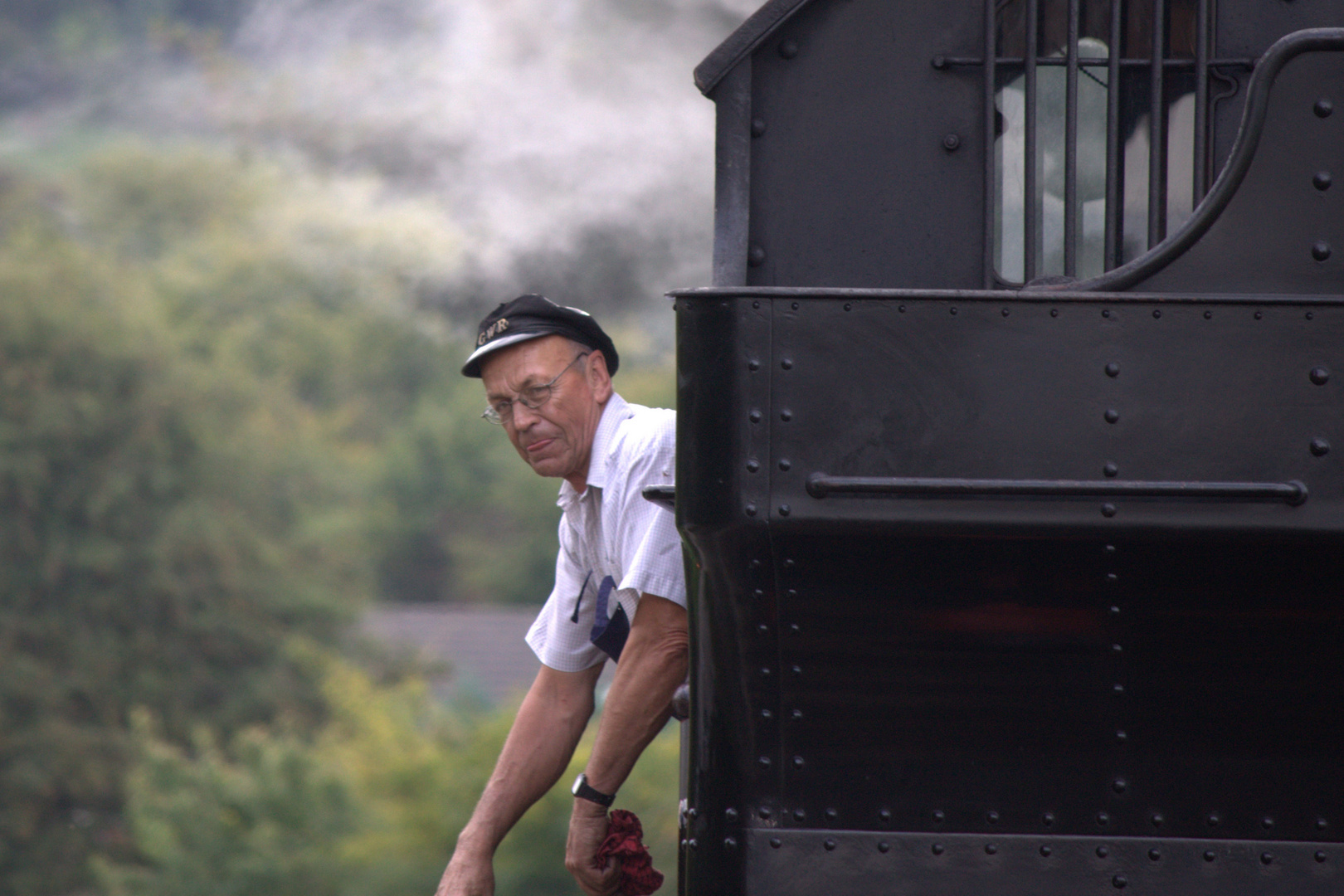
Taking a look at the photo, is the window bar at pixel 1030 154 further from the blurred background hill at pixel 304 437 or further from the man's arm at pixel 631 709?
the blurred background hill at pixel 304 437

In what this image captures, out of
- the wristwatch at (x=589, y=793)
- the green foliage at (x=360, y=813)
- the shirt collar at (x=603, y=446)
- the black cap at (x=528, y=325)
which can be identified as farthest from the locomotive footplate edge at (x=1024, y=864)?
the green foliage at (x=360, y=813)

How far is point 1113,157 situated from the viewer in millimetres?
2670

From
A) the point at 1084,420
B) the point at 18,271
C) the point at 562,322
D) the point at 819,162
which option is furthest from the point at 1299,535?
the point at 18,271

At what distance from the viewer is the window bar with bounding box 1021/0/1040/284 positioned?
102 inches

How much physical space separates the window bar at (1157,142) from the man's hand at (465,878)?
1.74m

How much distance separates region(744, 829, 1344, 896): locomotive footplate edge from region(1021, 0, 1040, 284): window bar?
0.85 metres

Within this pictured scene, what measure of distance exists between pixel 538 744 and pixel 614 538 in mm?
562

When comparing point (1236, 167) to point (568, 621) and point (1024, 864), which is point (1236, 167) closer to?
point (1024, 864)

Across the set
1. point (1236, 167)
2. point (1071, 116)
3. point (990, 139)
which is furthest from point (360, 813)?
point (1236, 167)

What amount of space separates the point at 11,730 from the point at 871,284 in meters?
26.3

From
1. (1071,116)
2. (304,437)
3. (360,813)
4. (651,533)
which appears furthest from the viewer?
(304,437)

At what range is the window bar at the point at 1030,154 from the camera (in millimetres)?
2588

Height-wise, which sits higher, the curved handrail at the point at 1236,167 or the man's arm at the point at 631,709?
the curved handrail at the point at 1236,167

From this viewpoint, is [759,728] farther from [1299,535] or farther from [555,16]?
[555,16]
